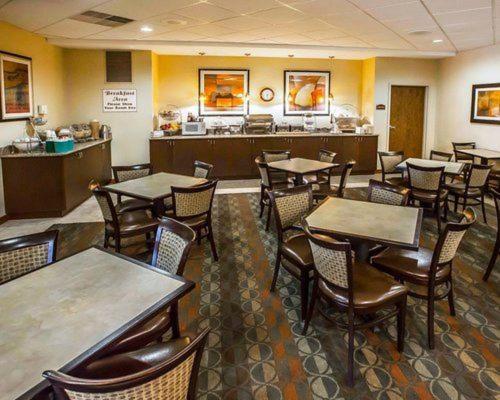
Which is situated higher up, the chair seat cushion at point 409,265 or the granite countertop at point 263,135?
the granite countertop at point 263,135

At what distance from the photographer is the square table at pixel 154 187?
3.82 metres

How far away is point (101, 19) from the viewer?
536 centimetres

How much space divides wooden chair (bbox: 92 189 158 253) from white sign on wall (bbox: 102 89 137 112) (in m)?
4.56

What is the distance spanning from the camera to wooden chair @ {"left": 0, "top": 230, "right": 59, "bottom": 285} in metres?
2.15

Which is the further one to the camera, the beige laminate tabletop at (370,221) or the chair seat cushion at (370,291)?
the beige laminate tabletop at (370,221)

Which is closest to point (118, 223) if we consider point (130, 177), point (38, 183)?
point (130, 177)

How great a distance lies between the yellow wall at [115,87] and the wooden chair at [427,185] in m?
5.26

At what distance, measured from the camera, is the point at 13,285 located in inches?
74.1

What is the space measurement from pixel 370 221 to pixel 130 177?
3.09m

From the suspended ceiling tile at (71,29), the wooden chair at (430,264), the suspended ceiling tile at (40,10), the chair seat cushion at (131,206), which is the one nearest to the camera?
the wooden chair at (430,264)

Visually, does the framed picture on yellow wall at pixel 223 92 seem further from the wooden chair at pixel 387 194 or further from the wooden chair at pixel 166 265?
the wooden chair at pixel 166 265

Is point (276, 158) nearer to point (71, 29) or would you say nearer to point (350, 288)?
point (71, 29)

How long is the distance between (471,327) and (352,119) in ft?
22.6

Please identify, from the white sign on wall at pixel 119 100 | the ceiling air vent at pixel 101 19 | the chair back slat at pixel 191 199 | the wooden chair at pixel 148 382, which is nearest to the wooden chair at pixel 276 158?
the chair back slat at pixel 191 199
